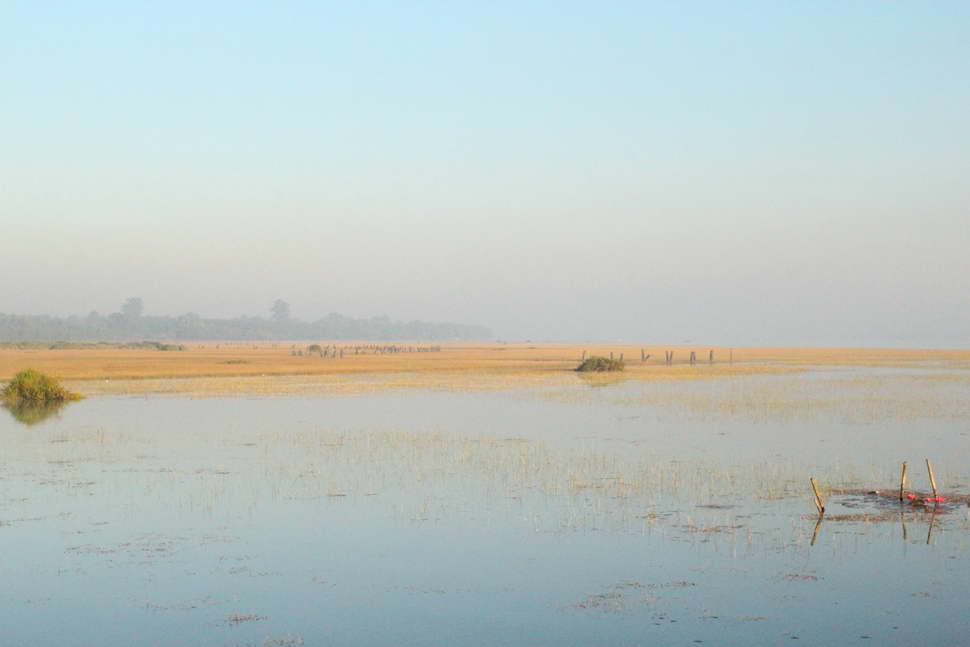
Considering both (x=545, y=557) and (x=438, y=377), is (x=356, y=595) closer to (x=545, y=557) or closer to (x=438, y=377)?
(x=545, y=557)

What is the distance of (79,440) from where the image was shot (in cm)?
2547

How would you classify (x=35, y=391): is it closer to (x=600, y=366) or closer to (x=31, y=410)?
(x=31, y=410)

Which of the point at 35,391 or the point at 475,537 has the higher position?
the point at 35,391

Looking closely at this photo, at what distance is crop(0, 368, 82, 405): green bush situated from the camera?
36719 mm

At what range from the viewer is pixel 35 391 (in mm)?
36750

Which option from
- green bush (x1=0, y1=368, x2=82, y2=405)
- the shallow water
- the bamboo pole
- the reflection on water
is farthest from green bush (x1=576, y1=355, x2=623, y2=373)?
the bamboo pole

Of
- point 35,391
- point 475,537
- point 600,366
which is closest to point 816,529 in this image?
point 475,537

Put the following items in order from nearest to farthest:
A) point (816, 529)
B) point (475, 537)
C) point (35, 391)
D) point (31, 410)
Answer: point (475, 537)
point (816, 529)
point (31, 410)
point (35, 391)

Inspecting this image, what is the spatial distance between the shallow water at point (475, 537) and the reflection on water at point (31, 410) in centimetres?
372

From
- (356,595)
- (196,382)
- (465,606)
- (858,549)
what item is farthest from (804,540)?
(196,382)

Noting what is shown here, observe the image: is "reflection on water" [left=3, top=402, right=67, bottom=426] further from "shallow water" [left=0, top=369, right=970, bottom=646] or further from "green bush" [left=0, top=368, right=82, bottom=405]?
"shallow water" [left=0, top=369, right=970, bottom=646]

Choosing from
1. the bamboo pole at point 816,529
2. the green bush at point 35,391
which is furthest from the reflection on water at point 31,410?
the bamboo pole at point 816,529

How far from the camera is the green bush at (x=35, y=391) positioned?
→ 3672 cm

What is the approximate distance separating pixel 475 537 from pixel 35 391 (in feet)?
90.6
